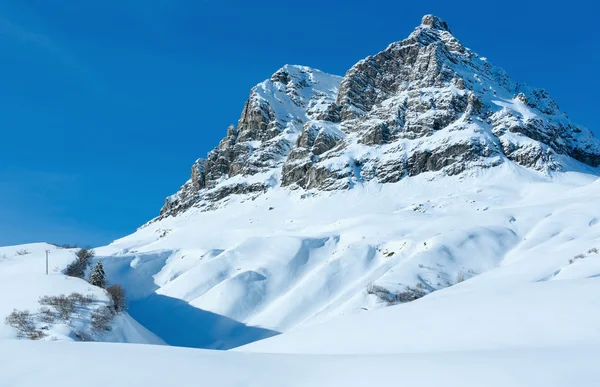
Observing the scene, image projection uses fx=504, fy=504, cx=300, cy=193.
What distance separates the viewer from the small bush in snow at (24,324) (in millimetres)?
32150

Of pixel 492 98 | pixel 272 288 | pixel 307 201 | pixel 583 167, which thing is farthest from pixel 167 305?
pixel 492 98

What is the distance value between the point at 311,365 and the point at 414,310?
7.04 metres

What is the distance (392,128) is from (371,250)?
209ft

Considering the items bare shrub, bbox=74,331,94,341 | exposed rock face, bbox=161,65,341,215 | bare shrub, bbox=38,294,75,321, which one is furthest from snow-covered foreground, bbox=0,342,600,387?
exposed rock face, bbox=161,65,341,215

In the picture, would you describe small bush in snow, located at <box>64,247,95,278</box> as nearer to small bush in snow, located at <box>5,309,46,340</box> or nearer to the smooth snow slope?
the smooth snow slope

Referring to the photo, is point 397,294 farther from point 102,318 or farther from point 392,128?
point 392,128

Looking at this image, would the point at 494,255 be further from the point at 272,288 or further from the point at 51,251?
the point at 51,251

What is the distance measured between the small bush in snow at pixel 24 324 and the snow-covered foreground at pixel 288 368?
25.1m

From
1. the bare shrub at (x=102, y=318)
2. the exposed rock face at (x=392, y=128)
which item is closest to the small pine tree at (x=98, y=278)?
the bare shrub at (x=102, y=318)

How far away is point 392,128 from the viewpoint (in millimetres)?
123688

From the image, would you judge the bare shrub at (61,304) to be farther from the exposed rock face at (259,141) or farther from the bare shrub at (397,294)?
the exposed rock face at (259,141)

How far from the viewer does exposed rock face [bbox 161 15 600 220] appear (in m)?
113

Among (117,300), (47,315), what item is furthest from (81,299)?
(117,300)

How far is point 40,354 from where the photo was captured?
966 cm
